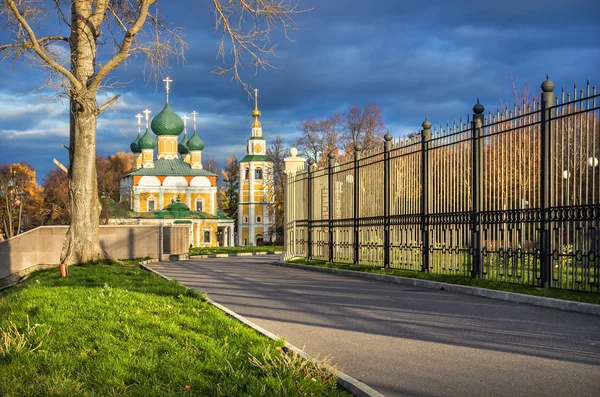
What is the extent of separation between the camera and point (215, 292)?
13023 mm

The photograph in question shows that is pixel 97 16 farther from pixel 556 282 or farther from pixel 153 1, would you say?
pixel 556 282

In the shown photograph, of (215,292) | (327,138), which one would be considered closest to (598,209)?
(215,292)

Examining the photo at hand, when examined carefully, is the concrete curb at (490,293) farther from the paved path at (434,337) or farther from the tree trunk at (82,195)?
the tree trunk at (82,195)

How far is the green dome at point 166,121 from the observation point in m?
97.2

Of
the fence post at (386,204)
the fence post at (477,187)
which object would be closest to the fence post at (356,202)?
the fence post at (386,204)

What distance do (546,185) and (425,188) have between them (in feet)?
12.7

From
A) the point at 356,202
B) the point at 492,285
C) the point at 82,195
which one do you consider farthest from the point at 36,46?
the point at 492,285

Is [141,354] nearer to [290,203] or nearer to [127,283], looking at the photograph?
[127,283]

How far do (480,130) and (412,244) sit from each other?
331 centimetres

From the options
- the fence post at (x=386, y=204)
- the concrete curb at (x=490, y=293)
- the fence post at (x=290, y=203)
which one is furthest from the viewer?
the fence post at (x=290, y=203)

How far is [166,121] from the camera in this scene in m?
97.2

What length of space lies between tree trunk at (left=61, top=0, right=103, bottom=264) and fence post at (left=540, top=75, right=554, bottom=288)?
39.6ft

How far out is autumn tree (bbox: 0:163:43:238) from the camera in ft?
190

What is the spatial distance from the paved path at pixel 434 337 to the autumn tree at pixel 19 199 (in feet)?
151
